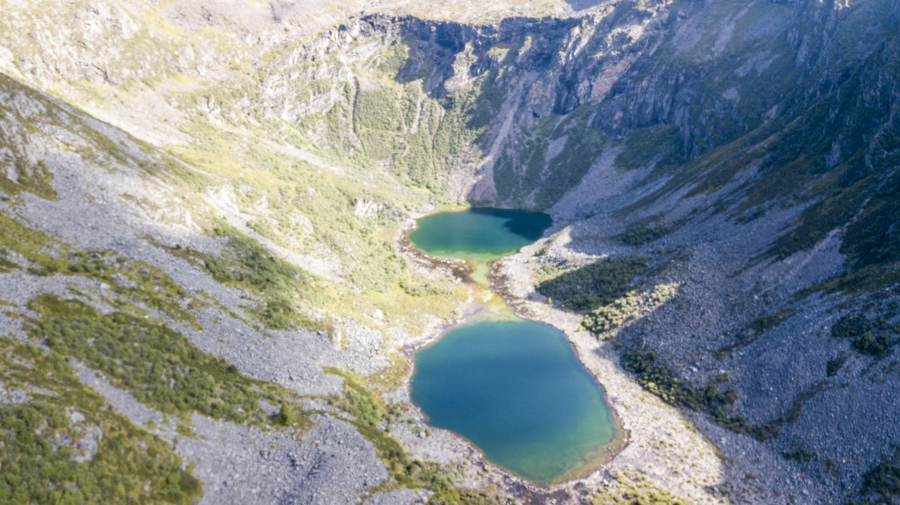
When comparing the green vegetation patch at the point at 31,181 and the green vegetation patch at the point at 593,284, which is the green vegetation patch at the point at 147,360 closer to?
the green vegetation patch at the point at 31,181

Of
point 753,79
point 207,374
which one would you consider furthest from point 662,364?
point 753,79

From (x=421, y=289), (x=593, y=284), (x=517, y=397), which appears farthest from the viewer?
(x=421, y=289)

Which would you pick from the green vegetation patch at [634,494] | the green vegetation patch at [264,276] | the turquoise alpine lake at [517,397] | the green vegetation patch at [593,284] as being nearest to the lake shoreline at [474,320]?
the turquoise alpine lake at [517,397]

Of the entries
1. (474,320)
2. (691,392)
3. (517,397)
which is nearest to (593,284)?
(474,320)

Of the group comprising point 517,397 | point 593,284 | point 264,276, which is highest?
point 593,284

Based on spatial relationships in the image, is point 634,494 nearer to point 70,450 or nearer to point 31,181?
point 70,450

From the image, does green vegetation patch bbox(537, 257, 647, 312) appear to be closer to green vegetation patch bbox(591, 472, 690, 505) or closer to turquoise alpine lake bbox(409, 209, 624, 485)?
turquoise alpine lake bbox(409, 209, 624, 485)

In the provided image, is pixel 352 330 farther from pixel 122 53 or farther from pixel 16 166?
pixel 122 53
